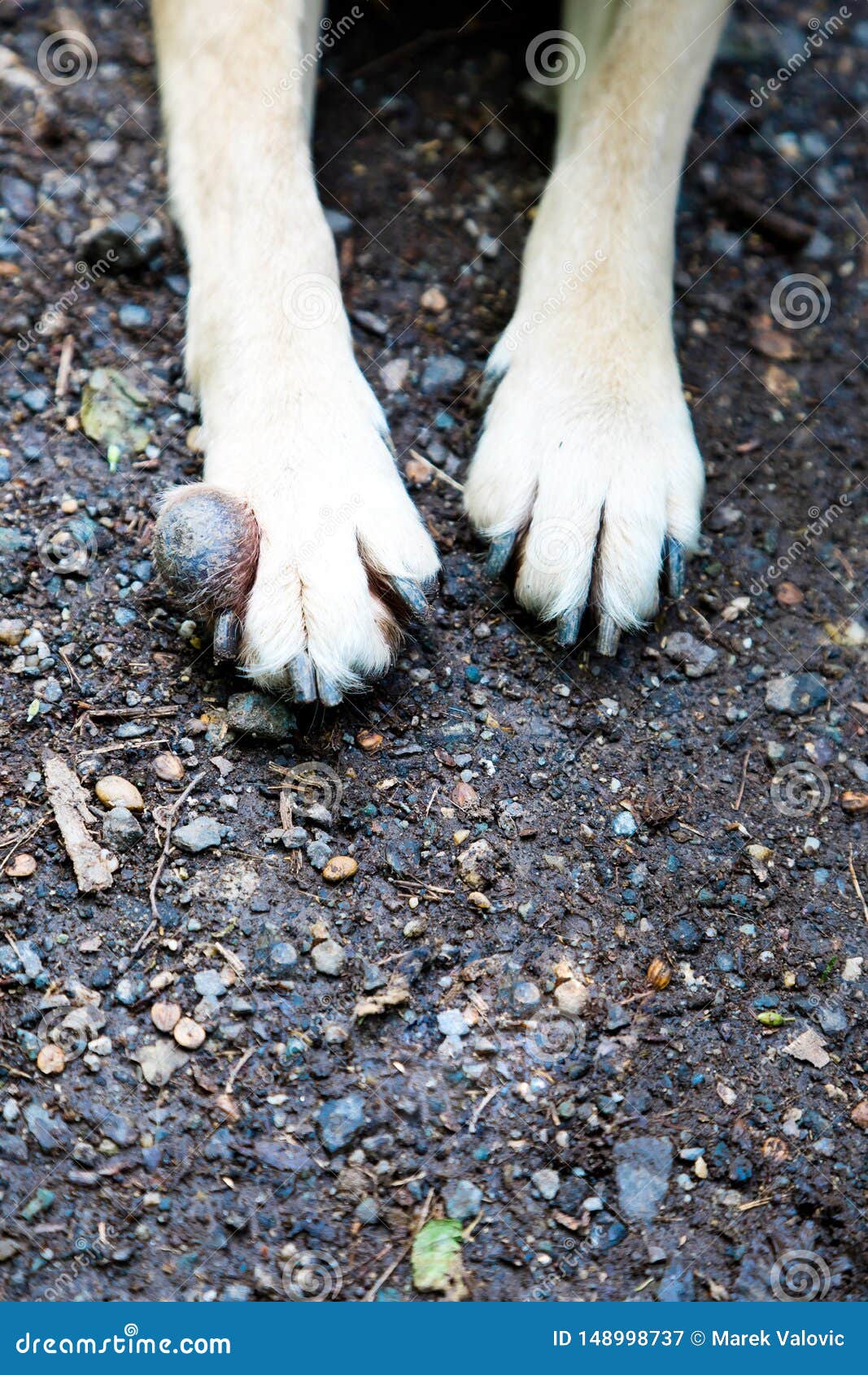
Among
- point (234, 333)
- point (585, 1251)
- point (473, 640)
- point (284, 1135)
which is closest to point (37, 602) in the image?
point (234, 333)

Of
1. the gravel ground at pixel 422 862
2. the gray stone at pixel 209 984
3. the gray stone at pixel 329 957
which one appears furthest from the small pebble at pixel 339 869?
the gray stone at pixel 209 984

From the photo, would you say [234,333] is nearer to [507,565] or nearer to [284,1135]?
[507,565]

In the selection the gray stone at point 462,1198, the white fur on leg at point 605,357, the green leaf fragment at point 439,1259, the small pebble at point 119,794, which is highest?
the white fur on leg at point 605,357

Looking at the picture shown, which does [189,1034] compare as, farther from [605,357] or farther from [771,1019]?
[605,357]

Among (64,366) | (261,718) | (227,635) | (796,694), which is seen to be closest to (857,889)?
(796,694)

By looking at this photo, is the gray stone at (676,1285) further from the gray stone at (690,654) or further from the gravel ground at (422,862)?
the gray stone at (690,654)

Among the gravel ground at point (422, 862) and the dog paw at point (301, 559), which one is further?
the dog paw at point (301, 559)

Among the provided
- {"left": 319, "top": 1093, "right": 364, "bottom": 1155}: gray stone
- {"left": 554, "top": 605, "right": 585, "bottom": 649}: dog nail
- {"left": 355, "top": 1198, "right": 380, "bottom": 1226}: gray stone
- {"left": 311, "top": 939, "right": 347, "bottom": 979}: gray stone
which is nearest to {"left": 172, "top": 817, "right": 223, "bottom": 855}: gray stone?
{"left": 311, "top": 939, "right": 347, "bottom": 979}: gray stone

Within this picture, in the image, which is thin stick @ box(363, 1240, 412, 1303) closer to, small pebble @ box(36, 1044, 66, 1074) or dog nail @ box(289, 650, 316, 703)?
small pebble @ box(36, 1044, 66, 1074)
